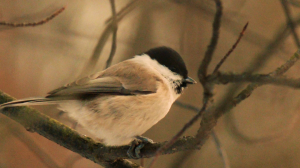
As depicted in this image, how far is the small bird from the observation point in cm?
195

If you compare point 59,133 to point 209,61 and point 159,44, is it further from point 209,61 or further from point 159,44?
point 159,44

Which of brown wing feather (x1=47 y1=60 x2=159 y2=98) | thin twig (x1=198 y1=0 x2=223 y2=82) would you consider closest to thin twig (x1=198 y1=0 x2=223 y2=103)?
thin twig (x1=198 y1=0 x2=223 y2=82)

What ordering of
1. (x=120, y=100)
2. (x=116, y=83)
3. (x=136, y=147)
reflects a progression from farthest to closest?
(x=116, y=83)
(x=120, y=100)
(x=136, y=147)

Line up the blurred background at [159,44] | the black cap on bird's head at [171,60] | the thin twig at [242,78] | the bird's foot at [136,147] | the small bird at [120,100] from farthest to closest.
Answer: the blurred background at [159,44] < the black cap on bird's head at [171,60] < the small bird at [120,100] < the bird's foot at [136,147] < the thin twig at [242,78]

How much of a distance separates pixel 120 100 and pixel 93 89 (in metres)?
0.20

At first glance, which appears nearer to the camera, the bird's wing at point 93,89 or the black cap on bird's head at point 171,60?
the bird's wing at point 93,89

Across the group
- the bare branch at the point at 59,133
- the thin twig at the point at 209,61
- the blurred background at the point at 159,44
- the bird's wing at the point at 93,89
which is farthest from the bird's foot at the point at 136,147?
the blurred background at the point at 159,44

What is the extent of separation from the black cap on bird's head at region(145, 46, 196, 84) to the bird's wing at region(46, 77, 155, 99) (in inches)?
11.0

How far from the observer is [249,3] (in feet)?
13.0

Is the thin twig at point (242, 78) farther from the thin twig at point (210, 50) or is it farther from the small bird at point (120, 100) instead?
the small bird at point (120, 100)

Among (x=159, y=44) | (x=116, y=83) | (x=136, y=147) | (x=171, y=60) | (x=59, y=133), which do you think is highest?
(x=159, y=44)

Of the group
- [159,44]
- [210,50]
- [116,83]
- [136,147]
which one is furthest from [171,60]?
[159,44]

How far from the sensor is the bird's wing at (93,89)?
196cm

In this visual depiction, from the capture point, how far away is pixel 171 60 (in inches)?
89.1
